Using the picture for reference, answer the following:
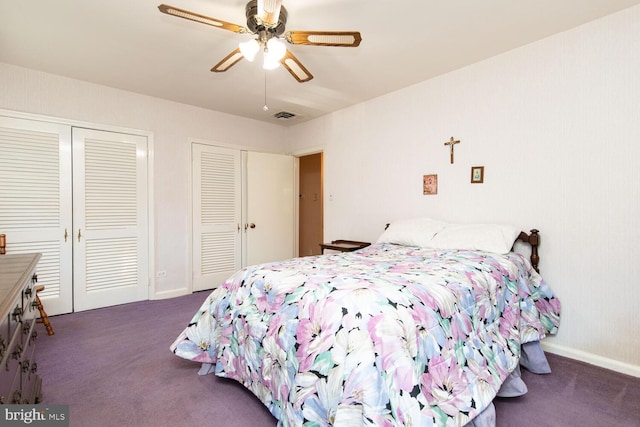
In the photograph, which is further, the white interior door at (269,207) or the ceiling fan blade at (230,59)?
the white interior door at (269,207)

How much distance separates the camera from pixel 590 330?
7.61 ft

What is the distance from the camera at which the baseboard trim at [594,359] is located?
2141 mm

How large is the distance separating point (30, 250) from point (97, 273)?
628 mm

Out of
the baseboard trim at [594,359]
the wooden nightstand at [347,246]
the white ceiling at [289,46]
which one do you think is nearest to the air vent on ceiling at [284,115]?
the white ceiling at [289,46]

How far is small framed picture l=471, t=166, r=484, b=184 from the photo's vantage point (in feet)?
9.42

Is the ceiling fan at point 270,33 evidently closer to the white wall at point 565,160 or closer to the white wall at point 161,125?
the white wall at point 565,160

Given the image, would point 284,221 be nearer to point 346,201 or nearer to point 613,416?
point 346,201

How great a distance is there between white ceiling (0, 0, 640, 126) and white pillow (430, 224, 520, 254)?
1.51 metres

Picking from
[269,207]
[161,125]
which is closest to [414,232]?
[269,207]

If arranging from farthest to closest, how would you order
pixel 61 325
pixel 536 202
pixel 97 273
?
pixel 97 273 → pixel 61 325 → pixel 536 202

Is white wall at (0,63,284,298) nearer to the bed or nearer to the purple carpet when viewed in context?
the purple carpet

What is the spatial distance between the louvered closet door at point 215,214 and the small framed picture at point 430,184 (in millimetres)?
2605

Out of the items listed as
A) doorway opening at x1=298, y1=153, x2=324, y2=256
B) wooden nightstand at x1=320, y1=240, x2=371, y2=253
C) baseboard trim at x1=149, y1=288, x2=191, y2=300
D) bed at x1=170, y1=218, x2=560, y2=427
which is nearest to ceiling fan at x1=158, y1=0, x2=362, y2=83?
bed at x1=170, y1=218, x2=560, y2=427

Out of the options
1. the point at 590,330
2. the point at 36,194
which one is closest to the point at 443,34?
the point at 590,330
